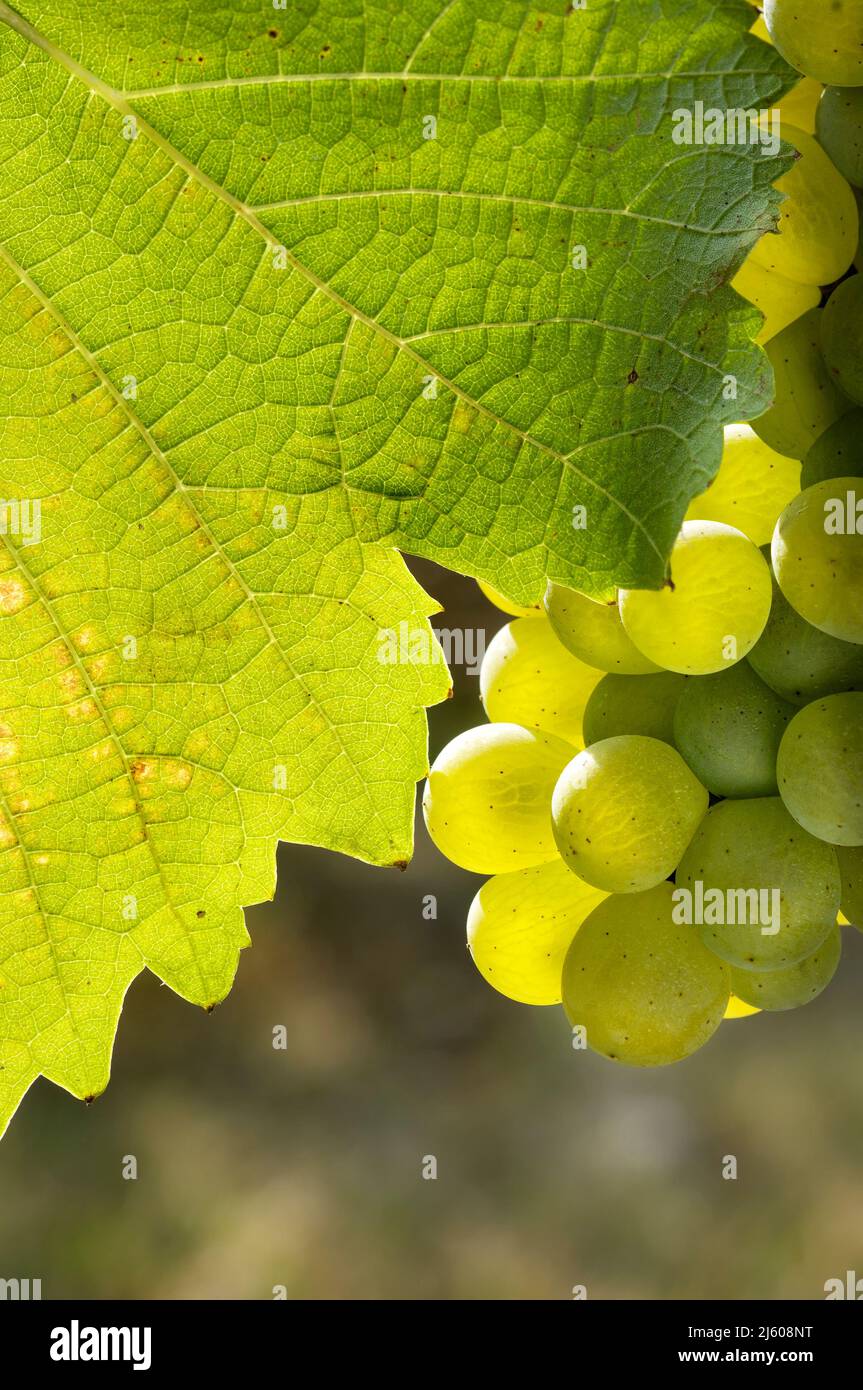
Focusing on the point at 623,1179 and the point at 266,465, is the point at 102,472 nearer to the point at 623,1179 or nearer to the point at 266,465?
the point at 266,465

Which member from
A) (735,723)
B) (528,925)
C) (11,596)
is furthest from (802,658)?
(11,596)

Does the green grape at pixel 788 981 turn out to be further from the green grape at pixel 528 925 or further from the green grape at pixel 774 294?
the green grape at pixel 774 294

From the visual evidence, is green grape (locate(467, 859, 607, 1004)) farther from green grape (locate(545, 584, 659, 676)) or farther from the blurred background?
the blurred background

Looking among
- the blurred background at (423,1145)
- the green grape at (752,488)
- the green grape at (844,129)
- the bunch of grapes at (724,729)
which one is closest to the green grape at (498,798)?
the bunch of grapes at (724,729)

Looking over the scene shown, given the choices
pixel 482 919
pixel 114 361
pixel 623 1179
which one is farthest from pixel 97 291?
pixel 623 1179

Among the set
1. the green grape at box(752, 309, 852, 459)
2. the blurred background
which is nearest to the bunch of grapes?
the green grape at box(752, 309, 852, 459)

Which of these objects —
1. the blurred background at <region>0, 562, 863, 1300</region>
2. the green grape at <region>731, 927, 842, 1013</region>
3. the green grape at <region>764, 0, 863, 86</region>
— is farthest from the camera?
the blurred background at <region>0, 562, 863, 1300</region>

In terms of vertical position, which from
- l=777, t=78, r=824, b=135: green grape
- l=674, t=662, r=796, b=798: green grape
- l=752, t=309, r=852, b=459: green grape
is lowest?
l=674, t=662, r=796, b=798: green grape
